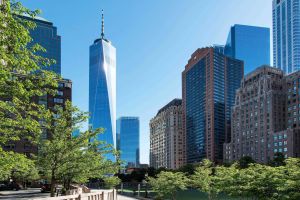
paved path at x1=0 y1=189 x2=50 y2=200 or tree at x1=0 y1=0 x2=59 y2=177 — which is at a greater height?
tree at x1=0 y1=0 x2=59 y2=177

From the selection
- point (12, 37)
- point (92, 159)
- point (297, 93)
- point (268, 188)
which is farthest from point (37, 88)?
point (297, 93)

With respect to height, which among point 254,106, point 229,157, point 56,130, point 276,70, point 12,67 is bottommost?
point 229,157

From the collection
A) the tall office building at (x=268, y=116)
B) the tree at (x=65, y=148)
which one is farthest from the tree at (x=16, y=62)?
the tall office building at (x=268, y=116)

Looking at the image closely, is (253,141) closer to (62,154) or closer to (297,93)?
(297,93)

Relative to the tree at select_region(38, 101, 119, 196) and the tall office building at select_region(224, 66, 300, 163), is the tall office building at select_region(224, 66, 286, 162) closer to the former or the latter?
the tall office building at select_region(224, 66, 300, 163)

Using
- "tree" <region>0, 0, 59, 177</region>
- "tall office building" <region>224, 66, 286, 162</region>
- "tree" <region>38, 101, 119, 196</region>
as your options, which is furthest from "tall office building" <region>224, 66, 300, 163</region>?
"tree" <region>0, 0, 59, 177</region>

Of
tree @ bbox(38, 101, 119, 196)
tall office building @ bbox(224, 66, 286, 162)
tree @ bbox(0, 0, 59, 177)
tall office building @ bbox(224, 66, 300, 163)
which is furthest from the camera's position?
tall office building @ bbox(224, 66, 286, 162)

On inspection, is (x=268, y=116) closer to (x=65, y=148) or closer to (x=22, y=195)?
(x=22, y=195)

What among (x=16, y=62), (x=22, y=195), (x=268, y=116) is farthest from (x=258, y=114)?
(x=16, y=62)

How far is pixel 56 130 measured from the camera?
2683 centimetres

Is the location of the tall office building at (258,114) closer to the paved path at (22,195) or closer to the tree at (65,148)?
the paved path at (22,195)

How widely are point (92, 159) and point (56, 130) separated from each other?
4.21 metres

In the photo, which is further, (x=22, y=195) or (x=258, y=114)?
(x=258, y=114)

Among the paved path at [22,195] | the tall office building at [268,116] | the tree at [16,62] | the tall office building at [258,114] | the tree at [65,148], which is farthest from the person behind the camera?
the tall office building at [258,114]
